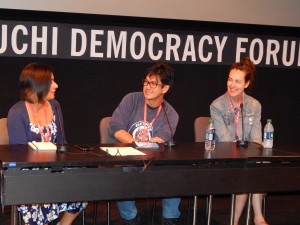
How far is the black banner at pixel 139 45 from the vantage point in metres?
4.79

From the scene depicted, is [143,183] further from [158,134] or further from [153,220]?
[153,220]

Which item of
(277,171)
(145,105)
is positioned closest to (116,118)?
(145,105)

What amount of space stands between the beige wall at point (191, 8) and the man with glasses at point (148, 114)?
1330 millimetres

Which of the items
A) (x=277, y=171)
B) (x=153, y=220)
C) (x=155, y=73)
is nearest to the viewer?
(x=277, y=171)

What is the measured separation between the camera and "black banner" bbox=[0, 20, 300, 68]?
4788 millimetres

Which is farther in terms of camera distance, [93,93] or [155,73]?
[93,93]

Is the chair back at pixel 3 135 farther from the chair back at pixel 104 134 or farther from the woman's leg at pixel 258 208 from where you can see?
the woman's leg at pixel 258 208

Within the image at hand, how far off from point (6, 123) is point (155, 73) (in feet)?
3.71

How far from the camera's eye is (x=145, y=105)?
394cm

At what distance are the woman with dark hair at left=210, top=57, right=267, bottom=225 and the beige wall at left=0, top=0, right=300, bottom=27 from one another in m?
1.34

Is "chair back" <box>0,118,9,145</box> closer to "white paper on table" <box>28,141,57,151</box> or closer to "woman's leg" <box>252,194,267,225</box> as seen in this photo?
"white paper on table" <box>28,141,57,151</box>

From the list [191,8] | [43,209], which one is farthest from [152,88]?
[191,8]

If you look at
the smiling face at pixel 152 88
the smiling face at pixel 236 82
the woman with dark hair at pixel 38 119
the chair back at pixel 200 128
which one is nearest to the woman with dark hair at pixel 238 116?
the smiling face at pixel 236 82

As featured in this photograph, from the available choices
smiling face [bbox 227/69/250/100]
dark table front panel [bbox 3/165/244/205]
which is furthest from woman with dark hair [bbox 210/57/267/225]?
dark table front panel [bbox 3/165/244/205]
